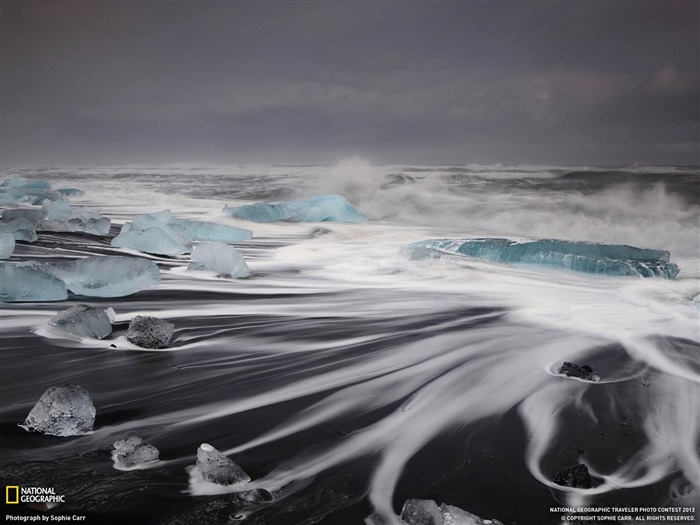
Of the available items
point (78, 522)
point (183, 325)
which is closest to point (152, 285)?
point (183, 325)

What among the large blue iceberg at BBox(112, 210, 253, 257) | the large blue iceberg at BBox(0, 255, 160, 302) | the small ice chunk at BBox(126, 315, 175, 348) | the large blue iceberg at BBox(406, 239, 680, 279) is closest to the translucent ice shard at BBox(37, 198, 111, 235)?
the large blue iceberg at BBox(112, 210, 253, 257)

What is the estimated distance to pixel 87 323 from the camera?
241 centimetres

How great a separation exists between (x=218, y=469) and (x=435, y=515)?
505 millimetres

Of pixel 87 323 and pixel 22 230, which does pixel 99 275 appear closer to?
pixel 87 323

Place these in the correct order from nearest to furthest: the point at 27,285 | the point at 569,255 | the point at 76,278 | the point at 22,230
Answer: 1. the point at 27,285
2. the point at 76,278
3. the point at 569,255
4. the point at 22,230

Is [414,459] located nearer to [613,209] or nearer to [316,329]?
[316,329]

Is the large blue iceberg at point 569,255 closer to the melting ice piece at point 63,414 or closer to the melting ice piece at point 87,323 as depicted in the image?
the melting ice piece at point 87,323

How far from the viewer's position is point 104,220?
19.4 feet

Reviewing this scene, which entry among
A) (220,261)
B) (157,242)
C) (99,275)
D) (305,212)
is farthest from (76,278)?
(305,212)

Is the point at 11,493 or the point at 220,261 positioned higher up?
the point at 220,261

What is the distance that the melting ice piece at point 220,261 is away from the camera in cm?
398

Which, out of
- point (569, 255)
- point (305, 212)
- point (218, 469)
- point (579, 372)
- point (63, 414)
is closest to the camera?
point (218, 469)

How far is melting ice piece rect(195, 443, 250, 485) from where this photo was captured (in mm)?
1338

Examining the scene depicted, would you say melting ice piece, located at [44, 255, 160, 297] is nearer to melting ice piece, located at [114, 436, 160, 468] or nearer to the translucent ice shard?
melting ice piece, located at [114, 436, 160, 468]
